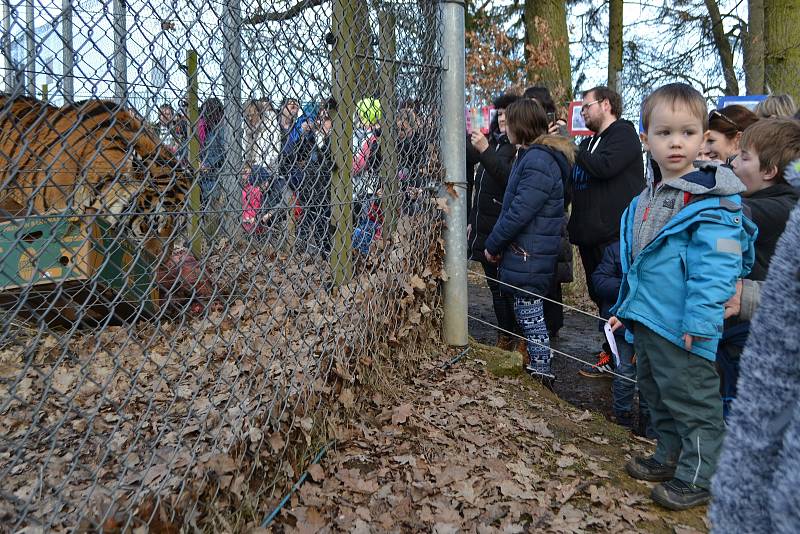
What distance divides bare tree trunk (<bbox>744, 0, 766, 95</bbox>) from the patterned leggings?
26.3 ft

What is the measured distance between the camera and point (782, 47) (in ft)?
33.7

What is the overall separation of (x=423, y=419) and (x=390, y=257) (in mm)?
941

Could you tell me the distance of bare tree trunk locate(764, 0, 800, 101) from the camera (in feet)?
32.7

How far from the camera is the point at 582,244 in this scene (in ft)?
15.7

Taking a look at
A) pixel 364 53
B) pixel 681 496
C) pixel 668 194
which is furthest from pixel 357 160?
pixel 681 496

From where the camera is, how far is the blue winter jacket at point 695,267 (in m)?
2.61

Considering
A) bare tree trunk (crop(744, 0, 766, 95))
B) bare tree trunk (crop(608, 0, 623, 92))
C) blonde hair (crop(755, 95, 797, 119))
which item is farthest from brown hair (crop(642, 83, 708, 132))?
bare tree trunk (crop(608, 0, 623, 92))

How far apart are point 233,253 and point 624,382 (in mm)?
2501

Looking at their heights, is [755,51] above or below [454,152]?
above

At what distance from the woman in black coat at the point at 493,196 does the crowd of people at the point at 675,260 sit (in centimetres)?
1

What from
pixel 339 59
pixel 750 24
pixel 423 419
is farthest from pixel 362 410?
pixel 750 24

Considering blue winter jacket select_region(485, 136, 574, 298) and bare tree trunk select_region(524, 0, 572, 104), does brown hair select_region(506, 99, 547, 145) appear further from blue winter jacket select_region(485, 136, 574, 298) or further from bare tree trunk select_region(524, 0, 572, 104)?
bare tree trunk select_region(524, 0, 572, 104)

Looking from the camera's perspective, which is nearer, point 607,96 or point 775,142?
point 775,142

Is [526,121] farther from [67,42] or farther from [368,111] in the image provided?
[67,42]
